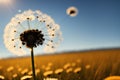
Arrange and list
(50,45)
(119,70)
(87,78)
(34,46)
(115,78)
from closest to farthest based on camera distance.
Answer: (115,78) < (34,46) < (50,45) < (87,78) < (119,70)

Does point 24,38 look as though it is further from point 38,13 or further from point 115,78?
point 115,78

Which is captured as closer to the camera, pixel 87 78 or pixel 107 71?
pixel 87 78

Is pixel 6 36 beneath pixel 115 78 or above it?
above

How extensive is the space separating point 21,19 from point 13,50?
0.48 metres

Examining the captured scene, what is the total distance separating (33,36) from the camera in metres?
5.60

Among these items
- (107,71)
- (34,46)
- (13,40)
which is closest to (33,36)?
(34,46)

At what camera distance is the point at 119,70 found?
8867 mm

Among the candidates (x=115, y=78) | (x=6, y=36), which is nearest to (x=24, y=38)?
(x=6, y=36)

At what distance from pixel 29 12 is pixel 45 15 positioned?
0.83ft

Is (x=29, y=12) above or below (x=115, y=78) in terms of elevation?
above

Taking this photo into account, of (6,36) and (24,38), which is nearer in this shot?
(24,38)

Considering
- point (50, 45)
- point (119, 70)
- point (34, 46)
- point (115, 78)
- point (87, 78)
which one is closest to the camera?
point (115, 78)

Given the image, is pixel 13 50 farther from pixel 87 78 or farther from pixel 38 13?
pixel 87 78

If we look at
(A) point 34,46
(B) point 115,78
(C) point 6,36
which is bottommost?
(B) point 115,78
